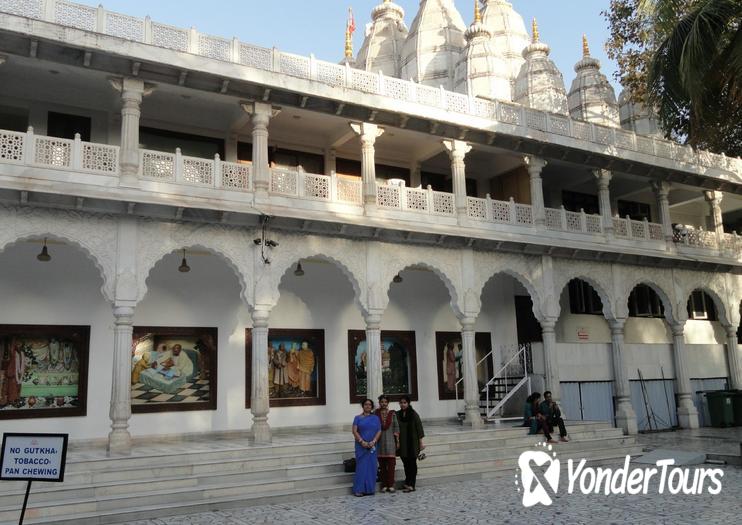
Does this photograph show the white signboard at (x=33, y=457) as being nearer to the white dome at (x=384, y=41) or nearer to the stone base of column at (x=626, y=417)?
the stone base of column at (x=626, y=417)

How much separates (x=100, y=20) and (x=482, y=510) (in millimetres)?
11264

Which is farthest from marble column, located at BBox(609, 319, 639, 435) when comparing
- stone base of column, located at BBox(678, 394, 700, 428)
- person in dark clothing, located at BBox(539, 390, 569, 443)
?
person in dark clothing, located at BBox(539, 390, 569, 443)

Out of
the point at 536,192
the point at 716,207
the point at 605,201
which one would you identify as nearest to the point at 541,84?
the point at 716,207

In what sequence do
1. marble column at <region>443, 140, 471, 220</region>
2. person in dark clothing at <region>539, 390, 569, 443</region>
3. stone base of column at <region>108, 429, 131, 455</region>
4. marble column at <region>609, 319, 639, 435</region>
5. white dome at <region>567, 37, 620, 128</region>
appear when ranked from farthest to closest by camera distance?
white dome at <region>567, 37, 620, 128</region> < marble column at <region>609, 319, 639, 435</region> < marble column at <region>443, 140, 471, 220</region> < person in dark clothing at <region>539, 390, 569, 443</region> < stone base of column at <region>108, 429, 131, 455</region>

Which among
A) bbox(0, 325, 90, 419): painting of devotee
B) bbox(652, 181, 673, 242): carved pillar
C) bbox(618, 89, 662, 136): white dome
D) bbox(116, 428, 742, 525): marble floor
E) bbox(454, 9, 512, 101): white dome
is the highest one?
bbox(454, 9, 512, 101): white dome

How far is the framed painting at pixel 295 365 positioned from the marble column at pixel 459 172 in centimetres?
484

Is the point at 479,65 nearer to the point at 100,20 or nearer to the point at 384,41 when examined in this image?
the point at 384,41

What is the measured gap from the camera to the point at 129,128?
13422 millimetres

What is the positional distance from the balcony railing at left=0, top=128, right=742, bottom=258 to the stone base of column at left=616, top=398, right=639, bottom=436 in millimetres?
4780

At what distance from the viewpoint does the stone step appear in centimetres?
959

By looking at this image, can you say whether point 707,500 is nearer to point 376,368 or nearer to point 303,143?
point 376,368

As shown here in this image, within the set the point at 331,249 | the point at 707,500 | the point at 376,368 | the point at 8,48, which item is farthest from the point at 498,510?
the point at 8,48

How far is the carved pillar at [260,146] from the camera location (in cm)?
1474

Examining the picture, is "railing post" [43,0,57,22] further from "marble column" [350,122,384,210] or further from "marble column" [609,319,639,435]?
"marble column" [609,319,639,435]
